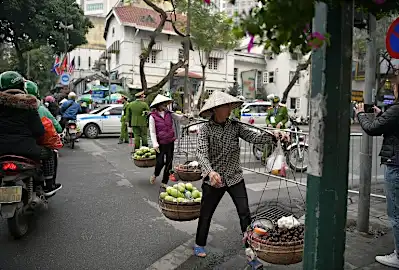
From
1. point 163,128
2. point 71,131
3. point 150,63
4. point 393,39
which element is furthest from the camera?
point 150,63

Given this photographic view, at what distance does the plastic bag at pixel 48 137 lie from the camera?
509cm

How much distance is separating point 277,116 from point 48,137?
21.3 feet

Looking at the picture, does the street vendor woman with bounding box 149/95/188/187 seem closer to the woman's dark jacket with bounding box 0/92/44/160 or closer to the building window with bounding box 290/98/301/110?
the woman's dark jacket with bounding box 0/92/44/160

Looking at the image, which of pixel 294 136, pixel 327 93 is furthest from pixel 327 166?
pixel 294 136

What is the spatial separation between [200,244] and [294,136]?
4438 millimetres

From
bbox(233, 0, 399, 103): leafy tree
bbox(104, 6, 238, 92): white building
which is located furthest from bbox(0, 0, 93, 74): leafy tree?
bbox(233, 0, 399, 103): leafy tree

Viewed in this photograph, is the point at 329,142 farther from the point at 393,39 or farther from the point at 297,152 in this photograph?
the point at 297,152

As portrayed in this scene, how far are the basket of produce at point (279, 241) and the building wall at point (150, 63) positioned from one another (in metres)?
29.3

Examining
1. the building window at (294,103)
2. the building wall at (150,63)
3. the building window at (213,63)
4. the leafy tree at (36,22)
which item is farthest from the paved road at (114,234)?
the building window at (294,103)

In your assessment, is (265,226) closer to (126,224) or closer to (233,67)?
(126,224)

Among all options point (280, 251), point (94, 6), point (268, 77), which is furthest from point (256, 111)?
point (94, 6)

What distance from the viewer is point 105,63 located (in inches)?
1549

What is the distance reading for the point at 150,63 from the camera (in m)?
32.1

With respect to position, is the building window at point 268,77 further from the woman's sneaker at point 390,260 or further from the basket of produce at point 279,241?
the basket of produce at point 279,241
